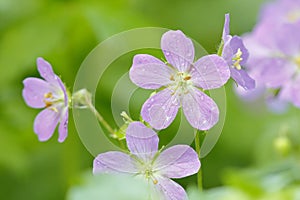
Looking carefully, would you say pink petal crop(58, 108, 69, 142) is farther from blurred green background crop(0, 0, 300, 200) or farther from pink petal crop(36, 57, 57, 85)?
blurred green background crop(0, 0, 300, 200)

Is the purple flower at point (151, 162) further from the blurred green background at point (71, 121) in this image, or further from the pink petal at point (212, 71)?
the blurred green background at point (71, 121)

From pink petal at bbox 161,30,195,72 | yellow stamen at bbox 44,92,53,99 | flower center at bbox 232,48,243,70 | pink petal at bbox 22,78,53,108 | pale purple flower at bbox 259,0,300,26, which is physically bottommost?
flower center at bbox 232,48,243,70

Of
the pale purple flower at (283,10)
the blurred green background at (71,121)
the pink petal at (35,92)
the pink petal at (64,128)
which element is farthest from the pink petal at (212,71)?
the pale purple flower at (283,10)

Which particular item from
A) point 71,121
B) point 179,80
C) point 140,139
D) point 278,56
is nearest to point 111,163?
point 140,139

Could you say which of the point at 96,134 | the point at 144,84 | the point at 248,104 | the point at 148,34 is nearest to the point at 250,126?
the point at 248,104

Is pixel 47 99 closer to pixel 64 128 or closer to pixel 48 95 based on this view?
pixel 48 95

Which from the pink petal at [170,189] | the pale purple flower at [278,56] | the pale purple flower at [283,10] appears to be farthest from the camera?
the pale purple flower at [283,10]

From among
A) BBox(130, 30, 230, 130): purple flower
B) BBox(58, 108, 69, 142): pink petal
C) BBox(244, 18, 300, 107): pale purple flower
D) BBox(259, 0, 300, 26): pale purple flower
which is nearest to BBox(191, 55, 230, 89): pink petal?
BBox(130, 30, 230, 130): purple flower

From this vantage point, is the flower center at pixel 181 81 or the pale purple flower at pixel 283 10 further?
the pale purple flower at pixel 283 10
